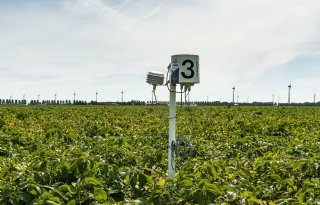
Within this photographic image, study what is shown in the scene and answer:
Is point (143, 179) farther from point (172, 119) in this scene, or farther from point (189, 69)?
point (189, 69)

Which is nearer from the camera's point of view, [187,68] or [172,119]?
[187,68]

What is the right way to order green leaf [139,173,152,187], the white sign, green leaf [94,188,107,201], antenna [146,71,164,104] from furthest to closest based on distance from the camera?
antenna [146,71,164,104], the white sign, green leaf [139,173,152,187], green leaf [94,188,107,201]

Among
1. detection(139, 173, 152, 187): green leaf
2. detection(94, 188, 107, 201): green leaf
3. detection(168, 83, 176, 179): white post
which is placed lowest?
detection(94, 188, 107, 201): green leaf

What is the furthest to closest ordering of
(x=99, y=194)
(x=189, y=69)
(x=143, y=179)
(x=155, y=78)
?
(x=155, y=78)
(x=189, y=69)
(x=143, y=179)
(x=99, y=194)

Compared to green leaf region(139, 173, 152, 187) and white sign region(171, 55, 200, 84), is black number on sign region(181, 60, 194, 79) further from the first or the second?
green leaf region(139, 173, 152, 187)

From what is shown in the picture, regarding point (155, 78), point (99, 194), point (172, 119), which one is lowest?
point (99, 194)

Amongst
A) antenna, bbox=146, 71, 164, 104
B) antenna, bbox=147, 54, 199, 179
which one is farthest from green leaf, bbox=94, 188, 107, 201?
antenna, bbox=146, 71, 164, 104

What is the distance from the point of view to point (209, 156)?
6.15 meters

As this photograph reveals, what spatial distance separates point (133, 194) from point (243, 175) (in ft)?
4.90

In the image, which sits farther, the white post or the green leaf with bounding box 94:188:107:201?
the white post

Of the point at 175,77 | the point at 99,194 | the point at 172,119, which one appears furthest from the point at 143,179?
the point at 175,77

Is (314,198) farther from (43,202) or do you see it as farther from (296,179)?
(43,202)

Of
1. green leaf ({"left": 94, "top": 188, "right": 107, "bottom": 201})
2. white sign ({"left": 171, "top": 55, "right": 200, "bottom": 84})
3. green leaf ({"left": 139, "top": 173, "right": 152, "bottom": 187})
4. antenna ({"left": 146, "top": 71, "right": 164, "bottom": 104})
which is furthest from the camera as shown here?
antenna ({"left": 146, "top": 71, "right": 164, "bottom": 104})

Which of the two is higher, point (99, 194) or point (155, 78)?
point (155, 78)
